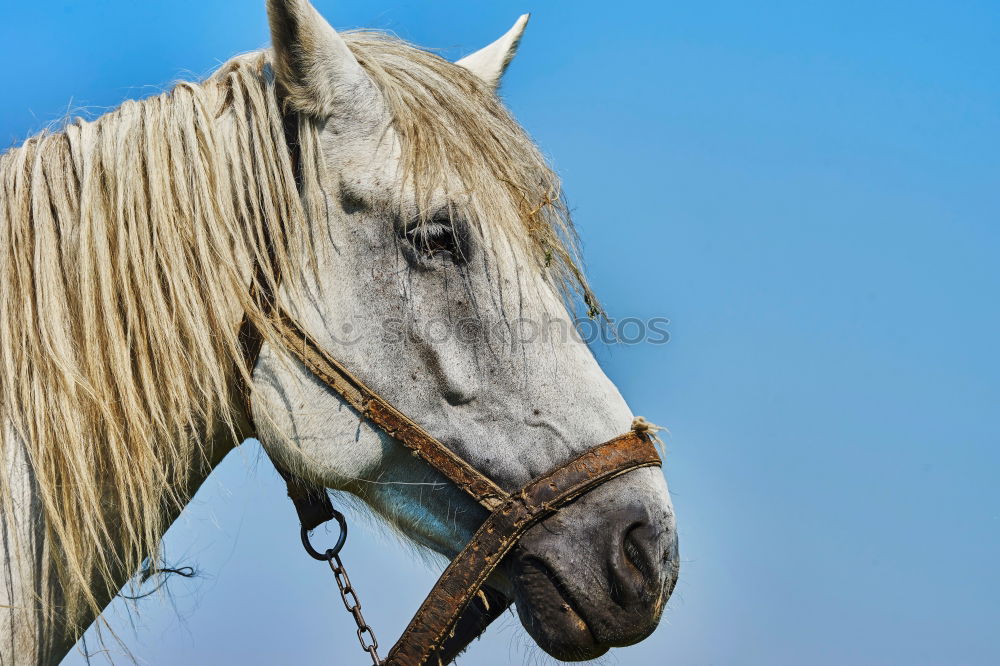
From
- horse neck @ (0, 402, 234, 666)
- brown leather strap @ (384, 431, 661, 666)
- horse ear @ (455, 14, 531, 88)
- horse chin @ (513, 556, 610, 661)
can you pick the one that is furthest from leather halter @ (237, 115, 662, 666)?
horse ear @ (455, 14, 531, 88)

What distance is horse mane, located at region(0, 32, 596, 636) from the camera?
2115 mm

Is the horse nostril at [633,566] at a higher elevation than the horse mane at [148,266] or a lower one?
lower

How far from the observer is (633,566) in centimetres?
218

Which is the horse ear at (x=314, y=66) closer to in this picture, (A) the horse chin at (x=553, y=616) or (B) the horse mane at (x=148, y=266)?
(B) the horse mane at (x=148, y=266)

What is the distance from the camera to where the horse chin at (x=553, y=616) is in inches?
85.8

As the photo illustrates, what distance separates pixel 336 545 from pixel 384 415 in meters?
0.53

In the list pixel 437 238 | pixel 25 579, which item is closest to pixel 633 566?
pixel 437 238

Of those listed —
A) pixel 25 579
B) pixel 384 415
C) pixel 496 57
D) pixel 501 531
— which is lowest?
pixel 501 531

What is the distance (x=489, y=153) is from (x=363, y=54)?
22.1 inches

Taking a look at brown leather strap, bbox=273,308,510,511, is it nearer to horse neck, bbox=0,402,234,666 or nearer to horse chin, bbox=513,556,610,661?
horse chin, bbox=513,556,610,661

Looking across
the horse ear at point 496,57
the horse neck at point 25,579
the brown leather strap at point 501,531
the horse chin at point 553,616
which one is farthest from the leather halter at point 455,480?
the horse ear at point 496,57

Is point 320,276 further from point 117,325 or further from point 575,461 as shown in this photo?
point 575,461

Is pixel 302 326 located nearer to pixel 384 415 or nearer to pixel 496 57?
pixel 384 415

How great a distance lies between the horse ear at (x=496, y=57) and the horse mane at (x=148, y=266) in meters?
0.70
